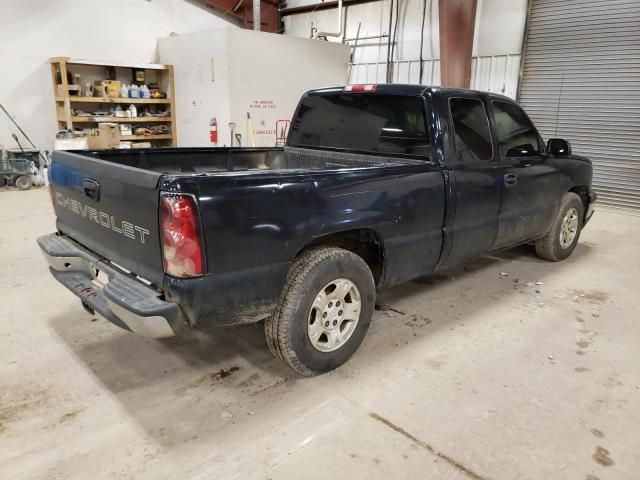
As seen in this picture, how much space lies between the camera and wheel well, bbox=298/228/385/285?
262cm

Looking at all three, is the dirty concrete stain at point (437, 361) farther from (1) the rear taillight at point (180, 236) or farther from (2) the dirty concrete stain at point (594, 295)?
(2) the dirty concrete stain at point (594, 295)

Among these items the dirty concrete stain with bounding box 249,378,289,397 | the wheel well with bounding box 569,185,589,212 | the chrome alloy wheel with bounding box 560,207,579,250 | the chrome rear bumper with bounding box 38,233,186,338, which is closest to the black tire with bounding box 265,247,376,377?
the dirty concrete stain with bounding box 249,378,289,397

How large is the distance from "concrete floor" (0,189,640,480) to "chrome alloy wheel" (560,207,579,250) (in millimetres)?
1015

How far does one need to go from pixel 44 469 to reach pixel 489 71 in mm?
9423

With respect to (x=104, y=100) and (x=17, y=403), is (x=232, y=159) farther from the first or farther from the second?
(x=104, y=100)

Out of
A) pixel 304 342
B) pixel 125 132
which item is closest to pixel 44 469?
pixel 304 342

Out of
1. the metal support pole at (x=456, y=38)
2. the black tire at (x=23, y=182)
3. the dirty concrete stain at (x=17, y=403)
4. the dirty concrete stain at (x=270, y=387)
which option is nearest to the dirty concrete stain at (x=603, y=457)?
the dirty concrete stain at (x=270, y=387)

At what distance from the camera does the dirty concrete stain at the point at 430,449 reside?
1.95 m

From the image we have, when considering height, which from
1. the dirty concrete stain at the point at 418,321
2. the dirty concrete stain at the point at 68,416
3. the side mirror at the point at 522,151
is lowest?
the dirty concrete stain at the point at 68,416

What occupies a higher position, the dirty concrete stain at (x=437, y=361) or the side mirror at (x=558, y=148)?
the side mirror at (x=558, y=148)

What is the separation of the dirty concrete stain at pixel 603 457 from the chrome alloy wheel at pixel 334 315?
4.20ft

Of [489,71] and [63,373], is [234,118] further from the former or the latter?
[63,373]

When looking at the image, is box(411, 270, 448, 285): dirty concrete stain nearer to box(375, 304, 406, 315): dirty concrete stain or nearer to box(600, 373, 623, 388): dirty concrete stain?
box(375, 304, 406, 315): dirty concrete stain

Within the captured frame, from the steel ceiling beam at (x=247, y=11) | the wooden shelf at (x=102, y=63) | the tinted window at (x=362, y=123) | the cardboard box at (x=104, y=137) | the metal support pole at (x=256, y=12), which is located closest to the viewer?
the tinted window at (x=362, y=123)
